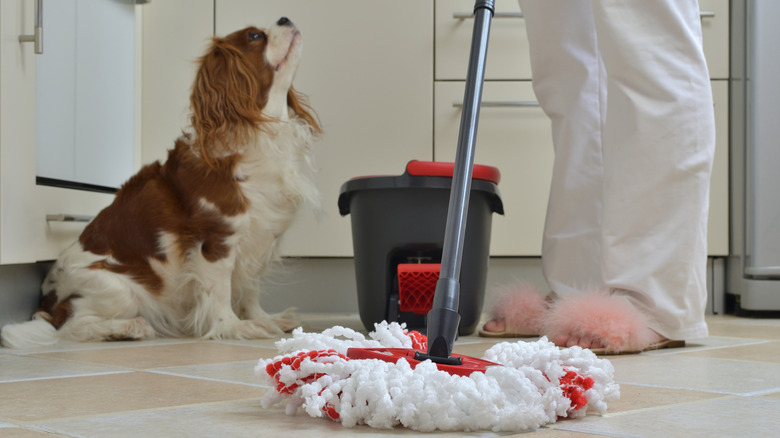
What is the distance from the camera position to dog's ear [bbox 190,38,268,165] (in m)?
1.97

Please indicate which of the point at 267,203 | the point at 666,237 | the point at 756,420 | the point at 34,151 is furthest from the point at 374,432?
the point at 34,151

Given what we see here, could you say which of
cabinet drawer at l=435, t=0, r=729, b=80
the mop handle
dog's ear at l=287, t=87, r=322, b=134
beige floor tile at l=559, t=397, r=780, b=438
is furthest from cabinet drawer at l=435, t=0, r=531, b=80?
beige floor tile at l=559, t=397, r=780, b=438

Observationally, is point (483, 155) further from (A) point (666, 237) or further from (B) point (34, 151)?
(B) point (34, 151)

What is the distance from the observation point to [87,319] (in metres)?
1.85

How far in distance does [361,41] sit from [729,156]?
118cm

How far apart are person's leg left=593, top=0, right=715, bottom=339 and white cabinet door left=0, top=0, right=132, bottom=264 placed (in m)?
1.24

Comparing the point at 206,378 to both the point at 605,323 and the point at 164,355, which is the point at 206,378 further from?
the point at 605,323

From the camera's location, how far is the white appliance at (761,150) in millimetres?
2393

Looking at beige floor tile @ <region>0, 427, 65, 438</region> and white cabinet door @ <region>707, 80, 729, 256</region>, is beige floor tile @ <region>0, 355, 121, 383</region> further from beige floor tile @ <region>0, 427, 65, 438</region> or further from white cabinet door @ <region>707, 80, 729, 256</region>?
white cabinet door @ <region>707, 80, 729, 256</region>

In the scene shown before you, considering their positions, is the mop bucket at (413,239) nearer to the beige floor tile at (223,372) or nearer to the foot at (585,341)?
the foot at (585,341)

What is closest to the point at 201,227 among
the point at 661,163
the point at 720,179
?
the point at 661,163

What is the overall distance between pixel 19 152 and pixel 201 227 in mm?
426

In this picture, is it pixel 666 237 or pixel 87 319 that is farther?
pixel 87 319

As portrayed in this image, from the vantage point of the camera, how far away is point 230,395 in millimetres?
991
